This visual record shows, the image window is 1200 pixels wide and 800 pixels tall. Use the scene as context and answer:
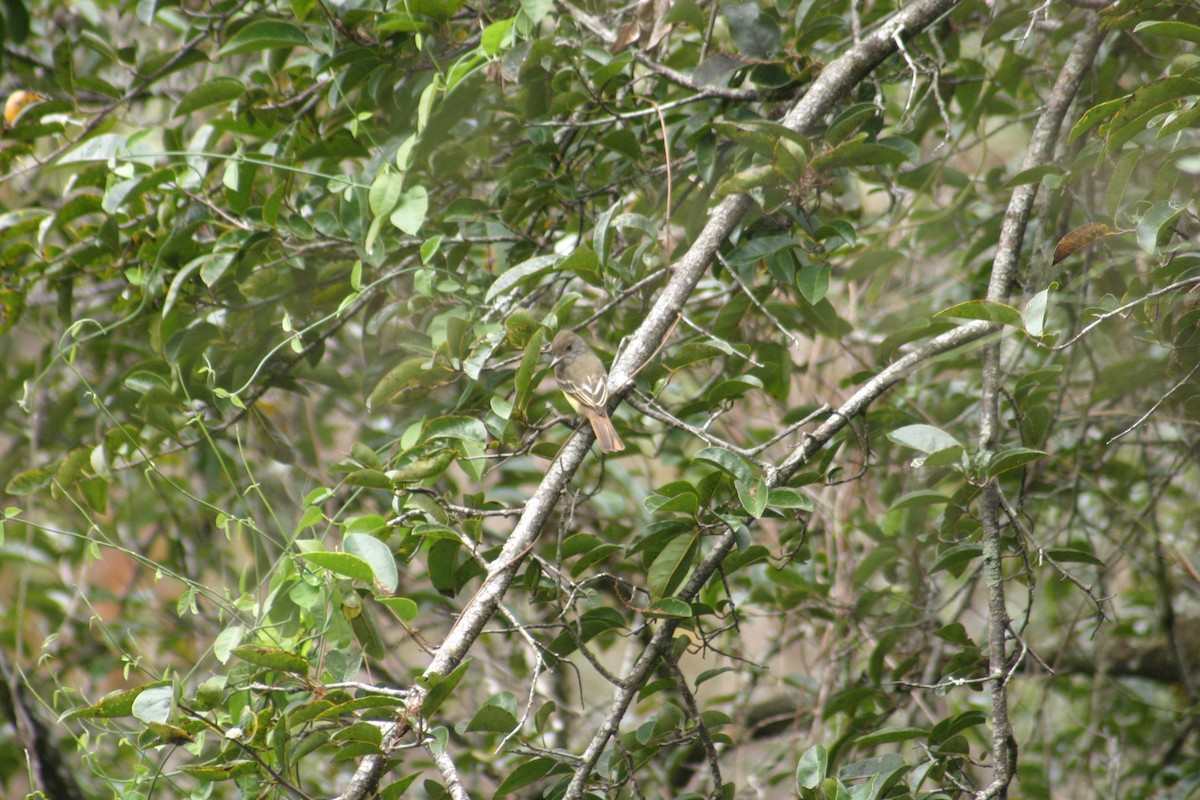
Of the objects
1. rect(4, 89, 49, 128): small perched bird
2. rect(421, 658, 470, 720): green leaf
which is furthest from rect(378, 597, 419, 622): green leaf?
rect(4, 89, 49, 128): small perched bird

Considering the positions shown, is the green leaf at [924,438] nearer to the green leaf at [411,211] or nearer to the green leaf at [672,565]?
the green leaf at [672,565]

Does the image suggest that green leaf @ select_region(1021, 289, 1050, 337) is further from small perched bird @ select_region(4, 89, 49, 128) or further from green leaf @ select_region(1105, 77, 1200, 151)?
small perched bird @ select_region(4, 89, 49, 128)

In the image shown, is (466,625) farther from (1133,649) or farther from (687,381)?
(1133,649)

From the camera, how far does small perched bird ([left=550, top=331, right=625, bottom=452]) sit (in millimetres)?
2425

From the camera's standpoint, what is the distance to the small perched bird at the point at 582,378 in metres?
2.43

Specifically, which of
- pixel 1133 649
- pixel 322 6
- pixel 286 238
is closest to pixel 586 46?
pixel 322 6

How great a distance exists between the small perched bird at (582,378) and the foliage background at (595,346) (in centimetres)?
12

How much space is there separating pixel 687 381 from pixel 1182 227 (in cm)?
238

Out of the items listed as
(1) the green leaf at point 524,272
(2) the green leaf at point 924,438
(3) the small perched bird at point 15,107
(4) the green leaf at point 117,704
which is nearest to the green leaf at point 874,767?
(2) the green leaf at point 924,438

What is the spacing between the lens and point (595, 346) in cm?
281

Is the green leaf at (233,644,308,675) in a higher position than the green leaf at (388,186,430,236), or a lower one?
lower

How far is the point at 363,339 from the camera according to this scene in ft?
9.53

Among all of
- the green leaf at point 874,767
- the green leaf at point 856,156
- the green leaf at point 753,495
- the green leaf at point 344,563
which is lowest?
the green leaf at point 874,767

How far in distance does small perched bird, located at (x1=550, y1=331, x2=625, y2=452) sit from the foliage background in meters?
0.12
